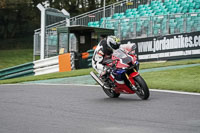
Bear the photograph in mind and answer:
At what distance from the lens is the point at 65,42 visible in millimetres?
22391

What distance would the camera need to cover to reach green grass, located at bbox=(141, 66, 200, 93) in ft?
38.1

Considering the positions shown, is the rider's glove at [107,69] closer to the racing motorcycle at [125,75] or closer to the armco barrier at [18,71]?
the racing motorcycle at [125,75]

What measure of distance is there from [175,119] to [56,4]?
45917mm

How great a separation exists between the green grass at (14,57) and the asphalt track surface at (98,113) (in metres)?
24.7

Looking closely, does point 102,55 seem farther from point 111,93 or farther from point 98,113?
point 98,113

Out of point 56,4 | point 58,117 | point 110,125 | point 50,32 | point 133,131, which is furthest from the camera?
point 56,4

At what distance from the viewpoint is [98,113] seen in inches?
310

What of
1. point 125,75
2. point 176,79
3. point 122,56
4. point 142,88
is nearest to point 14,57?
point 176,79

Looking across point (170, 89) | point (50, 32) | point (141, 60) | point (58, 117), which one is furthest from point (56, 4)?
point (58, 117)

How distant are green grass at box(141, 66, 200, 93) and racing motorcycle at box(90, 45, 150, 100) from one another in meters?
2.08

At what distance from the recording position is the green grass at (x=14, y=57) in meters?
35.7

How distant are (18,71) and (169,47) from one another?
7.50 m

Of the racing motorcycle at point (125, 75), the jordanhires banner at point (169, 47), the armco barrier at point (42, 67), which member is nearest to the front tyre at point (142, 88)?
the racing motorcycle at point (125, 75)

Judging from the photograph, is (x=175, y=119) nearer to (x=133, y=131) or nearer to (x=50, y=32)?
(x=133, y=131)
